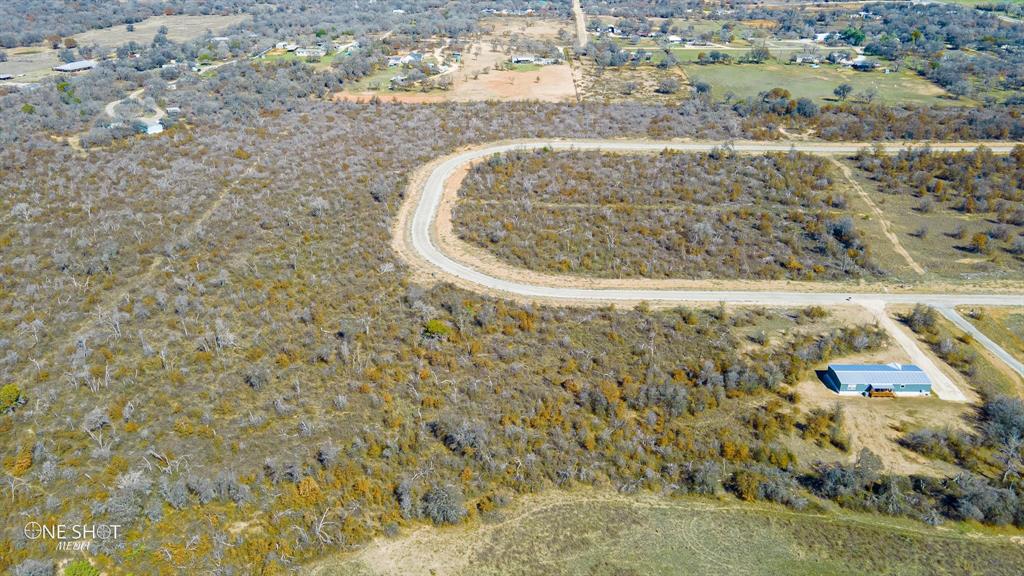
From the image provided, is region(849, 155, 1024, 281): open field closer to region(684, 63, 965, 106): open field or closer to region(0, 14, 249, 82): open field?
region(684, 63, 965, 106): open field

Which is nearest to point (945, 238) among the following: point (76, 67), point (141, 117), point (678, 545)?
point (678, 545)

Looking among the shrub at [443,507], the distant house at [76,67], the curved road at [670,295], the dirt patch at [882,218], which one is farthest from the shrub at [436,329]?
the distant house at [76,67]

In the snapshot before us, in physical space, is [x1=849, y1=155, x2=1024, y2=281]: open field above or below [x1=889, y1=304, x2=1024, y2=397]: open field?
above

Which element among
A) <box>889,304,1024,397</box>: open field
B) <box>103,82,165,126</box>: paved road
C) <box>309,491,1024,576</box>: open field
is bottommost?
<box>309,491,1024,576</box>: open field

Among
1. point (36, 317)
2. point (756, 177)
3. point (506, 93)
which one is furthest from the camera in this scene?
point (506, 93)

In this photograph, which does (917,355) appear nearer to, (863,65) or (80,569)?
(80,569)

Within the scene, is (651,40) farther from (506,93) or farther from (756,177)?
(756,177)

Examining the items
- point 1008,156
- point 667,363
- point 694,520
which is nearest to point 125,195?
point 667,363

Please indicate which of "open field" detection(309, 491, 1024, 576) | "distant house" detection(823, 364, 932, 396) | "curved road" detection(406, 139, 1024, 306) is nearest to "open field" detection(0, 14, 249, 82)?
"curved road" detection(406, 139, 1024, 306)
